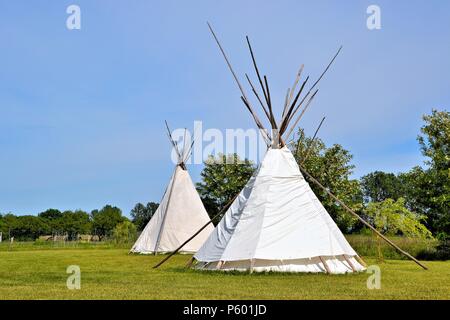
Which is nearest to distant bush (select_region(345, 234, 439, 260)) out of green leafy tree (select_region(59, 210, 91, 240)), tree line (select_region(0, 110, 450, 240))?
tree line (select_region(0, 110, 450, 240))

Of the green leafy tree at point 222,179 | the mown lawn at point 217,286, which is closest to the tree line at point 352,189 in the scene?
the green leafy tree at point 222,179

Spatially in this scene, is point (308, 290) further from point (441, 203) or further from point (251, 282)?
point (441, 203)

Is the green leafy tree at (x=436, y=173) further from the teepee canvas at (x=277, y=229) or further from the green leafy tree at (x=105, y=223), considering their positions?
the green leafy tree at (x=105, y=223)

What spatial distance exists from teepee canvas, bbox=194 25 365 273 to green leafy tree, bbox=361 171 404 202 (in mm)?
49604

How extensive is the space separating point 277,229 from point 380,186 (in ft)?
173

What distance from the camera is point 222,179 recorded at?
38.2 meters

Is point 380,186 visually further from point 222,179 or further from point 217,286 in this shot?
point 217,286

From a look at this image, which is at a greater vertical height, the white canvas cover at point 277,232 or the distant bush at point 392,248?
the white canvas cover at point 277,232

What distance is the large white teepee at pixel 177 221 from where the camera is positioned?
2236cm

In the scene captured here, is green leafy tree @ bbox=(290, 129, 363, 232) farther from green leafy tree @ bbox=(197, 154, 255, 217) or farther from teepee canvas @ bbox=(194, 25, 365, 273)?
teepee canvas @ bbox=(194, 25, 365, 273)

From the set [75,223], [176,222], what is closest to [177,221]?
[176,222]

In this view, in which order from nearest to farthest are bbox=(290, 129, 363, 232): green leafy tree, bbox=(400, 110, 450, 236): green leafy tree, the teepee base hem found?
the teepee base hem, bbox=(400, 110, 450, 236): green leafy tree, bbox=(290, 129, 363, 232): green leafy tree

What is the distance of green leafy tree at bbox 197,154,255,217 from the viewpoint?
37.4 m

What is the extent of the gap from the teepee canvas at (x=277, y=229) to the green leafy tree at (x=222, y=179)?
24.0 meters
